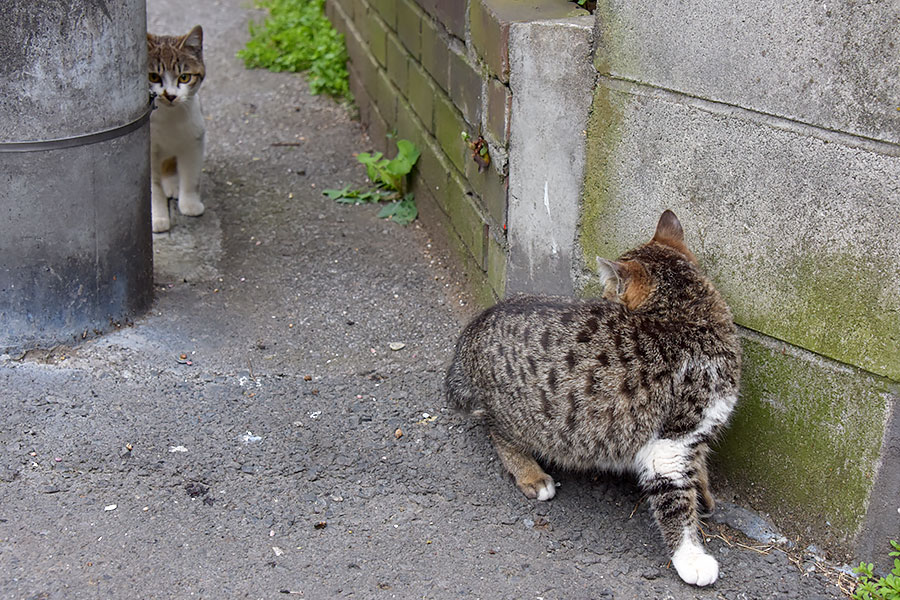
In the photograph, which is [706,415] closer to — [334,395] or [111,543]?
[334,395]

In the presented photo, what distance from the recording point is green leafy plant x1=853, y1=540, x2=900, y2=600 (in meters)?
2.96

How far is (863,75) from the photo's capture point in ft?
9.02

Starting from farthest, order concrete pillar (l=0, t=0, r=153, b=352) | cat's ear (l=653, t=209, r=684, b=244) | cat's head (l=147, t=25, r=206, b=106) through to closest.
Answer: cat's head (l=147, t=25, r=206, b=106)
concrete pillar (l=0, t=0, r=153, b=352)
cat's ear (l=653, t=209, r=684, b=244)

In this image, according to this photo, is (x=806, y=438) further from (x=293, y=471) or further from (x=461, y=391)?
(x=293, y=471)

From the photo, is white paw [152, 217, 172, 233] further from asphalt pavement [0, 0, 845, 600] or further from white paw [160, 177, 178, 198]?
white paw [160, 177, 178, 198]

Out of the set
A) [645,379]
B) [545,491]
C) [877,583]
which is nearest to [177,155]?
[545,491]

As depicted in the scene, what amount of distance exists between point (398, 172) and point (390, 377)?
1831 millimetres

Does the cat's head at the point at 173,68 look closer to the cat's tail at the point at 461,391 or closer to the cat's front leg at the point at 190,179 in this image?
the cat's front leg at the point at 190,179

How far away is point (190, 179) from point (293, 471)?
101 inches

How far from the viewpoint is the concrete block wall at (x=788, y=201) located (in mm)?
2820

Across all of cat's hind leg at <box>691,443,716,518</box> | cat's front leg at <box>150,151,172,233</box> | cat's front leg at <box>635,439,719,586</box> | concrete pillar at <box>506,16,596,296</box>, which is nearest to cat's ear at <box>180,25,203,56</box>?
cat's front leg at <box>150,151,172,233</box>

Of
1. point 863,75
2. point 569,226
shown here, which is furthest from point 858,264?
point 569,226

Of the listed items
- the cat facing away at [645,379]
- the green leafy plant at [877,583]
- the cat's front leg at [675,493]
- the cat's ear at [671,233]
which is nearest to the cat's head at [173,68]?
the cat facing away at [645,379]

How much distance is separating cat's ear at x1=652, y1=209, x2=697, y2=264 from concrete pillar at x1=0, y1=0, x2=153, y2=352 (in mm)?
2323
